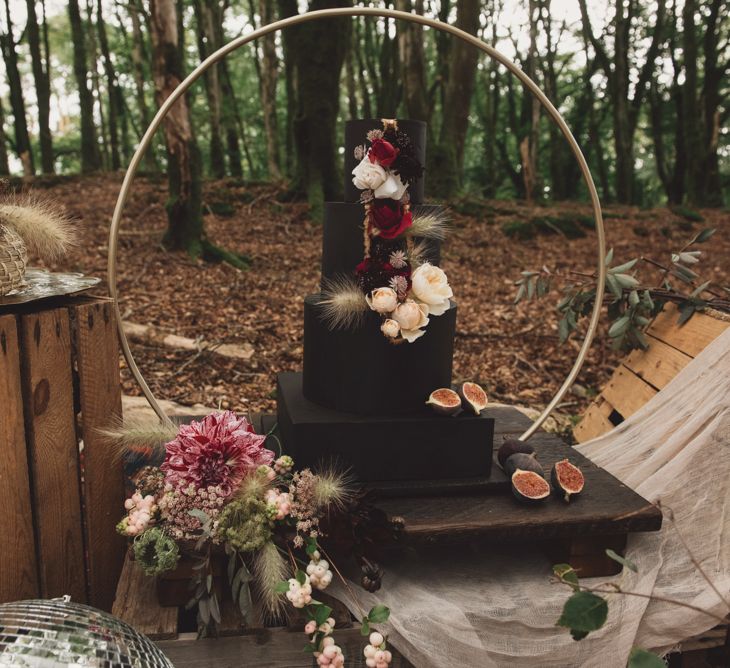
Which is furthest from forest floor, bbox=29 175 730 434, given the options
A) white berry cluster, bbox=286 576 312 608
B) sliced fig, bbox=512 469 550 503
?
white berry cluster, bbox=286 576 312 608

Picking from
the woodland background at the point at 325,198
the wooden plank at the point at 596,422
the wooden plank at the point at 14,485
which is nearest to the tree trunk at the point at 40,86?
the woodland background at the point at 325,198

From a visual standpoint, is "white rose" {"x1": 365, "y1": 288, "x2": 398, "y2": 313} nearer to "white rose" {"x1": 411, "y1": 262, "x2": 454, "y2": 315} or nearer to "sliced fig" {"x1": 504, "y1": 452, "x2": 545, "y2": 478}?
"white rose" {"x1": 411, "y1": 262, "x2": 454, "y2": 315}

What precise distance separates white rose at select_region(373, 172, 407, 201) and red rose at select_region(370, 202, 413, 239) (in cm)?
4

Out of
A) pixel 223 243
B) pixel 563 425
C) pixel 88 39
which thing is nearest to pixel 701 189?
pixel 223 243

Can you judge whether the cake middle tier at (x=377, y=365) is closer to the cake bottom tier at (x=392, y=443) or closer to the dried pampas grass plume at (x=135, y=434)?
the cake bottom tier at (x=392, y=443)

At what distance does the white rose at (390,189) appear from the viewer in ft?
6.50

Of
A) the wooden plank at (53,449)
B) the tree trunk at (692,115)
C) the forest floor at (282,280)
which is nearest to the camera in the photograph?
the wooden plank at (53,449)

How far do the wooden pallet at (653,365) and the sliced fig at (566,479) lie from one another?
1.02 metres

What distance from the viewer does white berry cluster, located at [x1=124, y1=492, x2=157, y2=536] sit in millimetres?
1815

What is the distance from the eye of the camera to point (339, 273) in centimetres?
219

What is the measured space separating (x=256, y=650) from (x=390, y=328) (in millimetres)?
1026

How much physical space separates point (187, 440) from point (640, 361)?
2334 mm

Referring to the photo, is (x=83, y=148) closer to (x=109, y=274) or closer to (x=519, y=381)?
(x=519, y=381)

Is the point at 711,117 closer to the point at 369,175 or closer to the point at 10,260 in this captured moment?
the point at 369,175
